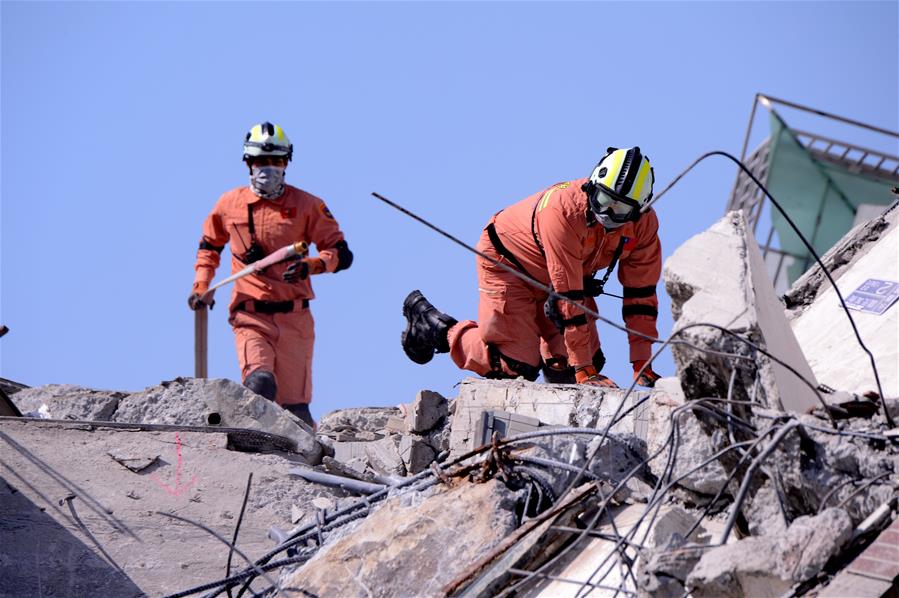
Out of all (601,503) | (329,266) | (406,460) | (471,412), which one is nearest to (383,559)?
(601,503)

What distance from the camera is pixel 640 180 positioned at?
27.3 feet

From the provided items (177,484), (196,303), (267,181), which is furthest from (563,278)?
(196,303)

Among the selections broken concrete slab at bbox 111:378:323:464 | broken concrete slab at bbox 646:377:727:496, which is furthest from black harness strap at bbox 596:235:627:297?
broken concrete slab at bbox 646:377:727:496

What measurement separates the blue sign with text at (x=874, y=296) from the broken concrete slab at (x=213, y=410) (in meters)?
2.87

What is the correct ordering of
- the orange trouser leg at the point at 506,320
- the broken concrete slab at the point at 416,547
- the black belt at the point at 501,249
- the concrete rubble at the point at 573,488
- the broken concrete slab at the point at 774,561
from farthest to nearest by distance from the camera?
the orange trouser leg at the point at 506,320 → the black belt at the point at 501,249 → the broken concrete slab at the point at 416,547 → the concrete rubble at the point at 573,488 → the broken concrete slab at the point at 774,561

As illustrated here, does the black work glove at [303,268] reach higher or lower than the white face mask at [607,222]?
lower

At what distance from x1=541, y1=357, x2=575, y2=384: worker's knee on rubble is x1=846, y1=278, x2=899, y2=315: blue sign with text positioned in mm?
2231

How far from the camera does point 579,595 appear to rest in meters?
4.67

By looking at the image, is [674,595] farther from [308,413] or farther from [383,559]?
[308,413]

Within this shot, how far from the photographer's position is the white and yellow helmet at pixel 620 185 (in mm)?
8250

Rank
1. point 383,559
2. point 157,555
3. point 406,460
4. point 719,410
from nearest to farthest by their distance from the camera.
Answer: point 719,410 < point 383,559 < point 157,555 < point 406,460

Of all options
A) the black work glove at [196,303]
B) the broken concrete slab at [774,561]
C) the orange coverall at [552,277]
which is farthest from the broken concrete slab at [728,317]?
the black work glove at [196,303]

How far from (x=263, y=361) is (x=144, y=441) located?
12.2 feet

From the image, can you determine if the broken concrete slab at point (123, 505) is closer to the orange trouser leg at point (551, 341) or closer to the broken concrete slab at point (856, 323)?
the orange trouser leg at point (551, 341)
